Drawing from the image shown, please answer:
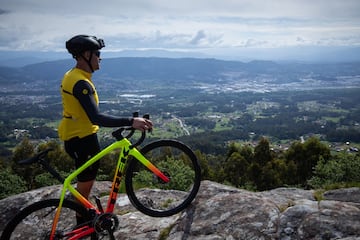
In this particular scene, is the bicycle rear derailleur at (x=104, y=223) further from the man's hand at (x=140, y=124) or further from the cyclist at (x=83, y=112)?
the man's hand at (x=140, y=124)

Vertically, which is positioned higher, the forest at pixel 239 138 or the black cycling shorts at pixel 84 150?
the black cycling shorts at pixel 84 150

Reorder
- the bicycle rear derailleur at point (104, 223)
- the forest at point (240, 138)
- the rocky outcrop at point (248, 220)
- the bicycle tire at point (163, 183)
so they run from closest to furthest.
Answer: the rocky outcrop at point (248, 220) < the bicycle rear derailleur at point (104, 223) < the bicycle tire at point (163, 183) < the forest at point (240, 138)

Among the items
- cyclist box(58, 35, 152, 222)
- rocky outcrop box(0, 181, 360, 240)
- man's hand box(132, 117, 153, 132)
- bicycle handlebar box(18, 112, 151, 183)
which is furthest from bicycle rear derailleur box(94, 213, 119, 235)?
man's hand box(132, 117, 153, 132)

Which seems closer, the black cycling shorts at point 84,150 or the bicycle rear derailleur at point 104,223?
the bicycle rear derailleur at point 104,223

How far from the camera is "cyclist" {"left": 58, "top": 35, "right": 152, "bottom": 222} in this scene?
15.3 feet

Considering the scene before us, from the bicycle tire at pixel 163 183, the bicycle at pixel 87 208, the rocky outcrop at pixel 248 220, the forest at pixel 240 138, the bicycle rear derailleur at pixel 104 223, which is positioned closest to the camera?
the rocky outcrop at pixel 248 220

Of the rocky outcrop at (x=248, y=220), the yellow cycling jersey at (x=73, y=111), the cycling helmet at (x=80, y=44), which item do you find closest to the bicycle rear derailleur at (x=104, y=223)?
the rocky outcrop at (x=248, y=220)

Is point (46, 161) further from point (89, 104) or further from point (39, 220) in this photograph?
point (89, 104)

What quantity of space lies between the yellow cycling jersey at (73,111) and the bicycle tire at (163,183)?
37.9 inches

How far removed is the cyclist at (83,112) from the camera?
467cm

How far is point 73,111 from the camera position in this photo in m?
4.95

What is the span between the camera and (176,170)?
787 cm

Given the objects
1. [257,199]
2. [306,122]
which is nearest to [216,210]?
[257,199]

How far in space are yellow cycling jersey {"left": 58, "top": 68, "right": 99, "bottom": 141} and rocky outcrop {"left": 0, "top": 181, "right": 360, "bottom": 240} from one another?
193 cm
